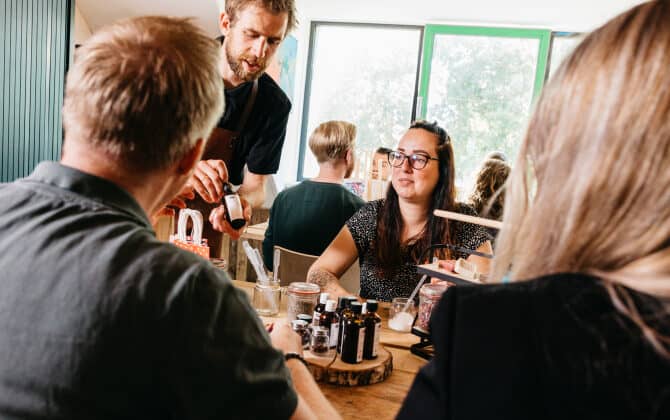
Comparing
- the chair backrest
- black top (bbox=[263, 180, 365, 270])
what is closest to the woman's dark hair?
the chair backrest

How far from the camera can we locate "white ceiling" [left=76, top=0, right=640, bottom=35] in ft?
13.4

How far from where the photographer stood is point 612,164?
1.93ft

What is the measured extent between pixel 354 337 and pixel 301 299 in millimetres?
268

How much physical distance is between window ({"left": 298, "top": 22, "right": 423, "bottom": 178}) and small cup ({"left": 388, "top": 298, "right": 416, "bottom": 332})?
3.95m

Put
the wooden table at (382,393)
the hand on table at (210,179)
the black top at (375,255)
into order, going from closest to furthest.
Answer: the wooden table at (382,393)
the hand on table at (210,179)
the black top at (375,255)

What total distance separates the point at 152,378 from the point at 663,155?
2.23 feet

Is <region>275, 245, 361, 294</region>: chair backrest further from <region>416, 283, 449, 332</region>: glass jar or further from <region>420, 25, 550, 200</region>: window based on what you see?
<region>420, 25, 550, 200</region>: window

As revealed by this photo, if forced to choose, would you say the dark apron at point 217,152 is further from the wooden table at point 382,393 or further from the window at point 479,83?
the window at point 479,83

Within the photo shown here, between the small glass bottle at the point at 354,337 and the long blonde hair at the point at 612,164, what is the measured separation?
72cm

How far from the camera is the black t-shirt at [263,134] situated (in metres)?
2.37

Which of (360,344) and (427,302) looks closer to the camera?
(360,344)

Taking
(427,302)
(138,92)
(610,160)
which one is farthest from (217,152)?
(610,160)

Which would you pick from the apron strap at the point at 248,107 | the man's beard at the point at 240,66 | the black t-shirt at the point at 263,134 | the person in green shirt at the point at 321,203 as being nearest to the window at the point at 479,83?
the person in green shirt at the point at 321,203

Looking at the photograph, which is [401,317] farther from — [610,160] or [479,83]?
[479,83]
